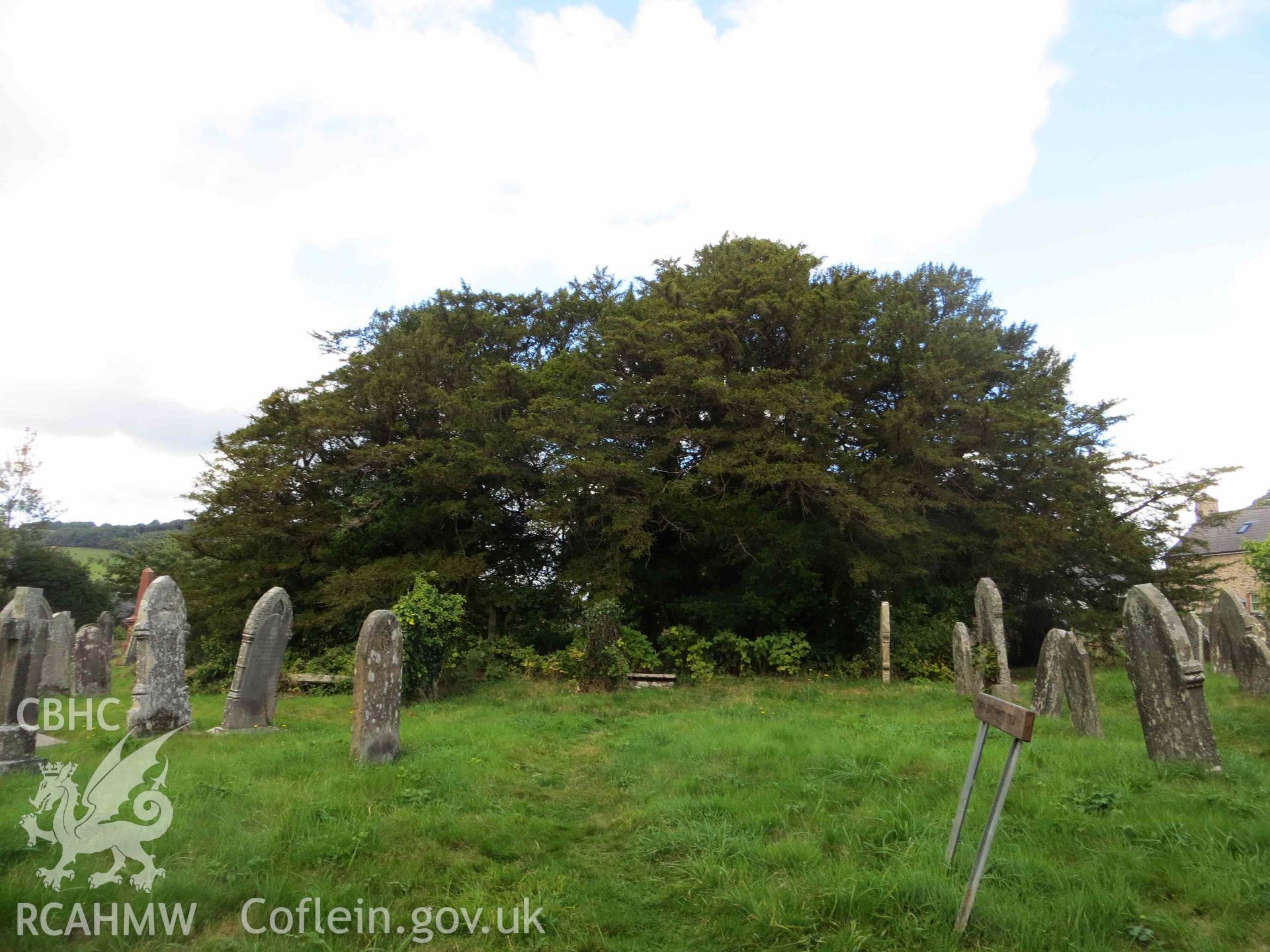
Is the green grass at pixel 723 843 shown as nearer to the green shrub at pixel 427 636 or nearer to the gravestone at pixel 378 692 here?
the gravestone at pixel 378 692

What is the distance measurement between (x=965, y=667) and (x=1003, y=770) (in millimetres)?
9983

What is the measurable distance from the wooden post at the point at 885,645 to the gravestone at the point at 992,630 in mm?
2378

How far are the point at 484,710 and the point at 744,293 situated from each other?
12.0m

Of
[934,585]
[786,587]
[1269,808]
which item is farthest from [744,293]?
[1269,808]

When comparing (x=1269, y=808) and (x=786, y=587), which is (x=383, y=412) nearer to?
(x=786, y=587)

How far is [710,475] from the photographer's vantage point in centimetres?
1736

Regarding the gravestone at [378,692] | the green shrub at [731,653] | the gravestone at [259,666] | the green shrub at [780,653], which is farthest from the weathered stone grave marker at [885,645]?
the gravestone at [259,666]

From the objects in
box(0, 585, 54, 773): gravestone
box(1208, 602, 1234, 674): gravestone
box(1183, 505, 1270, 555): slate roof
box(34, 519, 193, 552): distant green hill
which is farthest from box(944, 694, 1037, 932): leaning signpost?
box(34, 519, 193, 552): distant green hill

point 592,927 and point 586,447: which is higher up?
point 586,447

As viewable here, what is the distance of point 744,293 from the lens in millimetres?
18453

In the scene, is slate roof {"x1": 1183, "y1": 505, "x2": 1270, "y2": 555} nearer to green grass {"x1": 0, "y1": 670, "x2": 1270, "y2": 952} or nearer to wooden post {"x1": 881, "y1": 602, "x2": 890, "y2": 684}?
wooden post {"x1": 881, "y1": 602, "x2": 890, "y2": 684}

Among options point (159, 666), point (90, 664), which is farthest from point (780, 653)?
point (90, 664)

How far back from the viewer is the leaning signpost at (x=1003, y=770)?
3.52 m

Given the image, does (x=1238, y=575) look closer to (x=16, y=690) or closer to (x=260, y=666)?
(x=260, y=666)
